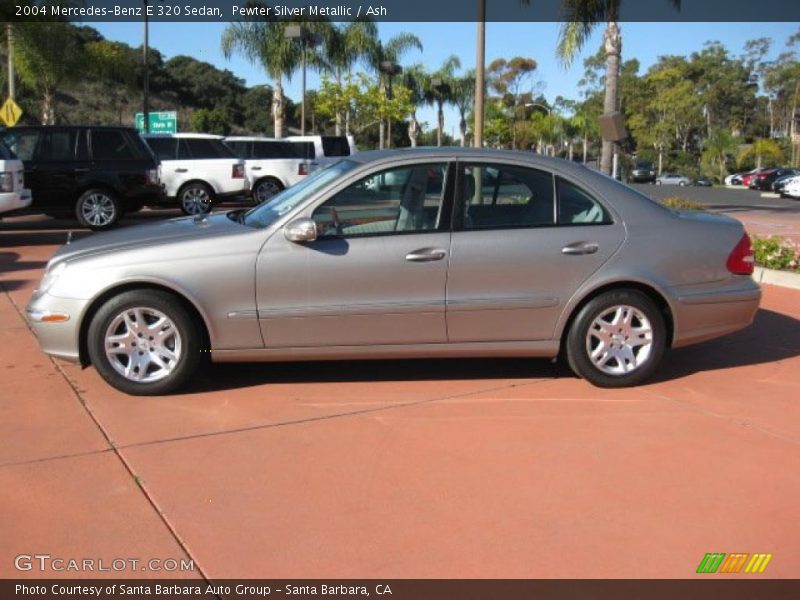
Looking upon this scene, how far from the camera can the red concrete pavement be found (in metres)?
3.31

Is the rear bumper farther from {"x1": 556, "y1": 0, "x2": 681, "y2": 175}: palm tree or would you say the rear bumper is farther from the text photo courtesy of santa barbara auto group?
{"x1": 556, "y1": 0, "x2": 681, "y2": 175}: palm tree

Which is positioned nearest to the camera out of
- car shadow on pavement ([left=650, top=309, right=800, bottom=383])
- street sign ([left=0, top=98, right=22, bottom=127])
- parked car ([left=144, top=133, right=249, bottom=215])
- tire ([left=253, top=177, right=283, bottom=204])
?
car shadow on pavement ([left=650, top=309, right=800, bottom=383])

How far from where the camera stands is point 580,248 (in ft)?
17.3

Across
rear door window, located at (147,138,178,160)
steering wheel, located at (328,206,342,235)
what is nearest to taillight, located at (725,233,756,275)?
steering wheel, located at (328,206,342,235)

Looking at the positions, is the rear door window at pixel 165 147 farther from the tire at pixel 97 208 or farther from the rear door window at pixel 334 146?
the rear door window at pixel 334 146

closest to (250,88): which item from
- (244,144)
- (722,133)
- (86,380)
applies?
(722,133)

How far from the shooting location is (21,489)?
3791 millimetres

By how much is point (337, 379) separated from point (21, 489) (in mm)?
2223

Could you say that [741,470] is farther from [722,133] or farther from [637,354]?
[722,133]

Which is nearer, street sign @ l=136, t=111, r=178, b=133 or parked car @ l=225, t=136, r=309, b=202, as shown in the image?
parked car @ l=225, t=136, r=309, b=202

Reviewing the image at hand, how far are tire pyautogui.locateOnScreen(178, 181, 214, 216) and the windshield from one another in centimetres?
1124

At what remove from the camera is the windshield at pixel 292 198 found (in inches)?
207

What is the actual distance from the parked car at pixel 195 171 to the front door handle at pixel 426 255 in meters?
12.0

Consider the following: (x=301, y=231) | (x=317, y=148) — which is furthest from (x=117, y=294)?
(x=317, y=148)
